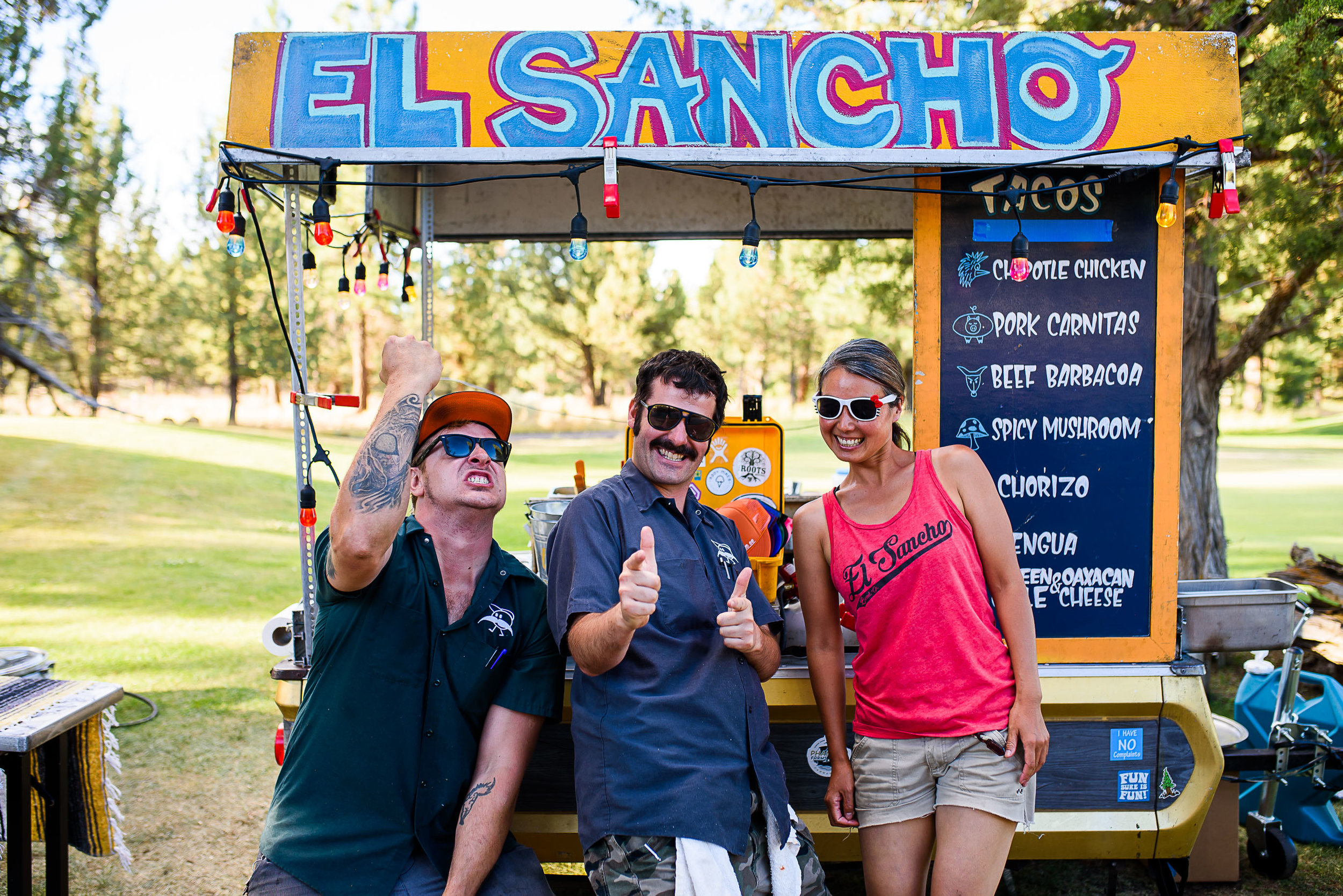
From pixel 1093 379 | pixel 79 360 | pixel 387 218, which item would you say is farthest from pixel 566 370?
pixel 1093 379

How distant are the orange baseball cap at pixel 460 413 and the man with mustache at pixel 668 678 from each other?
517mm

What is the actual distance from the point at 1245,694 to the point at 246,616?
28.9ft

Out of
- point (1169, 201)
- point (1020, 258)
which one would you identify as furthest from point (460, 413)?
Answer: point (1169, 201)

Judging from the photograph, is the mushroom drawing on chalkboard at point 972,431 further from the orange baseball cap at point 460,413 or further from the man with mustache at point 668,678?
the orange baseball cap at point 460,413

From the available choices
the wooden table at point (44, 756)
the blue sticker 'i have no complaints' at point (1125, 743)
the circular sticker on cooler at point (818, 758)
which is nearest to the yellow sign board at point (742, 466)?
the circular sticker on cooler at point (818, 758)

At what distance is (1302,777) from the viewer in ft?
14.0

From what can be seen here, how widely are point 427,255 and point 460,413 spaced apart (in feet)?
5.78

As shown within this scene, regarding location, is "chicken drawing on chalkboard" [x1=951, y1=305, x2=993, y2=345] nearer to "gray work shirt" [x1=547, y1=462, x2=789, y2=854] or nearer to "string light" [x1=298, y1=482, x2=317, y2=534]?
"gray work shirt" [x1=547, y1=462, x2=789, y2=854]

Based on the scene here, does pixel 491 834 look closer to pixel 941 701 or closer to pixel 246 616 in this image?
pixel 941 701

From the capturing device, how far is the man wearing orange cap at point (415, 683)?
2309 mm

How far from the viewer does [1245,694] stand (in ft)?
15.0

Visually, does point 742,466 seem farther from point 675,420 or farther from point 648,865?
point 648,865

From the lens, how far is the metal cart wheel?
3.77m

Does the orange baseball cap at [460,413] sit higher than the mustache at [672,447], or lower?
higher
